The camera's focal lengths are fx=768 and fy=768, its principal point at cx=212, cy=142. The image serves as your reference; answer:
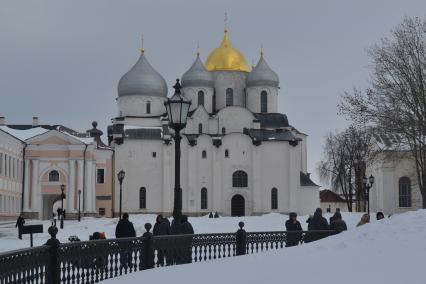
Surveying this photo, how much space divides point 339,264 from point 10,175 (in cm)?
4376

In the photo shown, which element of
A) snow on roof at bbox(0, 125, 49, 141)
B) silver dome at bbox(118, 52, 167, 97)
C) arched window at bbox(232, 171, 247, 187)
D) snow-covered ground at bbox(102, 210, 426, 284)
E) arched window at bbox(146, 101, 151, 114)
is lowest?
snow-covered ground at bbox(102, 210, 426, 284)

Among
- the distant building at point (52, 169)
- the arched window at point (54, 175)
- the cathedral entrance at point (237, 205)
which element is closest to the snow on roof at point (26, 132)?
the distant building at point (52, 169)

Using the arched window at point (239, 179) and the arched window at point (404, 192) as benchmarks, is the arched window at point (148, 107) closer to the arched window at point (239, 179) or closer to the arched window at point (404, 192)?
the arched window at point (239, 179)

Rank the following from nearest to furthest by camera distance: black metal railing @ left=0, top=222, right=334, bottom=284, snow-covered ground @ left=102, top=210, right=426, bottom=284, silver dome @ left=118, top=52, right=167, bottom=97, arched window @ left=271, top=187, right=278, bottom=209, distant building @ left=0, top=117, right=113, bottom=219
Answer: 1. black metal railing @ left=0, top=222, right=334, bottom=284
2. snow-covered ground @ left=102, top=210, right=426, bottom=284
3. distant building @ left=0, top=117, right=113, bottom=219
4. arched window @ left=271, top=187, right=278, bottom=209
5. silver dome @ left=118, top=52, right=167, bottom=97

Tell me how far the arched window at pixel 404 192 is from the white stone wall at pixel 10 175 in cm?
3066

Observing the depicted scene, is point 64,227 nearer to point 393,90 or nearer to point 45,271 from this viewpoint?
point 393,90

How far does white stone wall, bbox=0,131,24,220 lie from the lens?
161 feet

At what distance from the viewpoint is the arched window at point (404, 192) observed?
6356cm

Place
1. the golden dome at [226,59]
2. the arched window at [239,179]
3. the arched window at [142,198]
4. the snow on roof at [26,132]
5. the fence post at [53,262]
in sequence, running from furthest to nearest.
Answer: the golden dome at [226,59] → the arched window at [239,179] → the arched window at [142,198] → the snow on roof at [26,132] → the fence post at [53,262]

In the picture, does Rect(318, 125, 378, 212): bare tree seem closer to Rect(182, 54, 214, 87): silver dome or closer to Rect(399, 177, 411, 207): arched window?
Rect(399, 177, 411, 207): arched window

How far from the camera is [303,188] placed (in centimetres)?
6769

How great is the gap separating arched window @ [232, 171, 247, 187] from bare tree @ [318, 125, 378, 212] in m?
9.32

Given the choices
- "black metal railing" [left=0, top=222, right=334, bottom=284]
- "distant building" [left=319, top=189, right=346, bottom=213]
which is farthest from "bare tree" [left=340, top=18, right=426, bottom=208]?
"distant building" [left=319, top=189, right=346, bottom=213]

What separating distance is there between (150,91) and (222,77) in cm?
736
